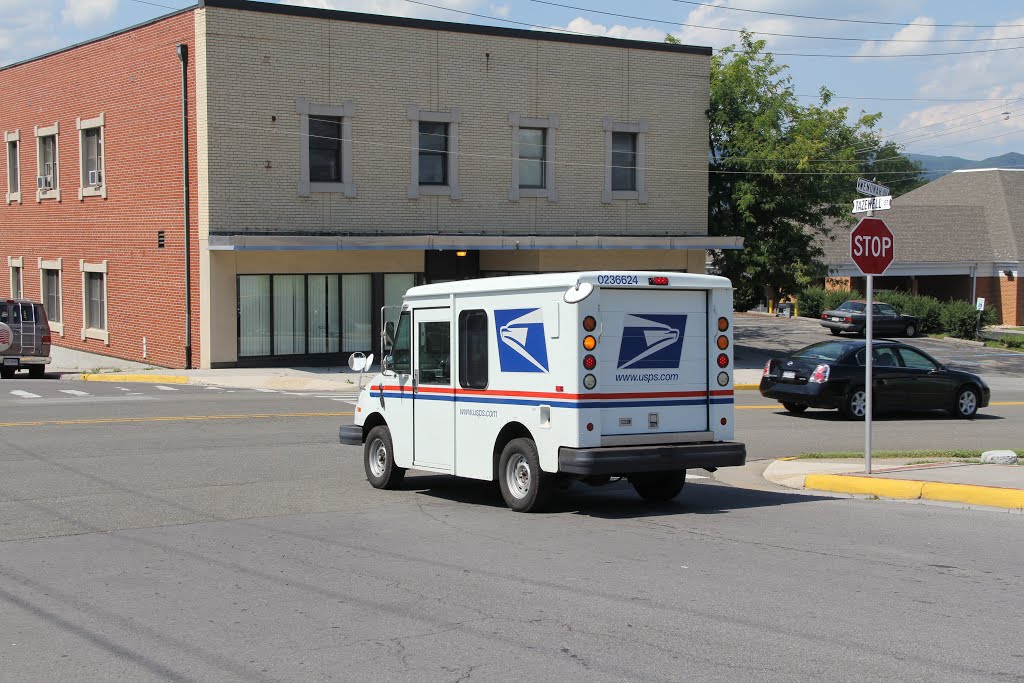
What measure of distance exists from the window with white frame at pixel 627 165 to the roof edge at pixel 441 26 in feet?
8.19

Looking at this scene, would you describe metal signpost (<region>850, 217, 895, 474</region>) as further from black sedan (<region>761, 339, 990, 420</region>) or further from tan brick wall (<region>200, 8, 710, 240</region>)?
tan brick wall (<region>200, 8, 710, 240</region>)

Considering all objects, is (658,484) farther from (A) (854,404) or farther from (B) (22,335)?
(B) (22,335)

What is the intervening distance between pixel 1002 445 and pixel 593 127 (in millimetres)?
19979

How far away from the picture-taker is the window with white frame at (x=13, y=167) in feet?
137

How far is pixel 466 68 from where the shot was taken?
33.7 metres

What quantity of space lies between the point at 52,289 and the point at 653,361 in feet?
111

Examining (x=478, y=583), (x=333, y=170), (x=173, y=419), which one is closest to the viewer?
(x=478, y=583)

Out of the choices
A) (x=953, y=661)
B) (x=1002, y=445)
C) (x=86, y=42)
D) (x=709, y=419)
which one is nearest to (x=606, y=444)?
(x=709, y=419)

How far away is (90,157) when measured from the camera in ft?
121

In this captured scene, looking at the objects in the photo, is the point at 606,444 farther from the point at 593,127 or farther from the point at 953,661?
the point at 593,127

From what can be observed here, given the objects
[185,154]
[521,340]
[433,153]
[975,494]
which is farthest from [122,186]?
[975,494]

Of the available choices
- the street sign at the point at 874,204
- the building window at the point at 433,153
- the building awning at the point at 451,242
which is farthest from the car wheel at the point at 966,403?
the building window at the point at 433,153

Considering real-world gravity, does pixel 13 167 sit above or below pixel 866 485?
above

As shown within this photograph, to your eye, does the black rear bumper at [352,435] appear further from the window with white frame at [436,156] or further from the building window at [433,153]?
the building window at [433,153]
